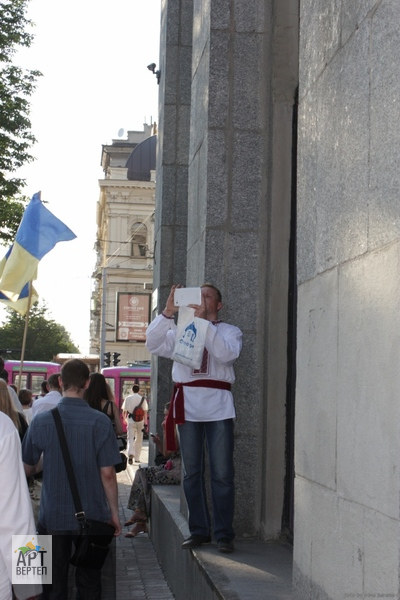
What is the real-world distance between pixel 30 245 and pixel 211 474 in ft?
26.1

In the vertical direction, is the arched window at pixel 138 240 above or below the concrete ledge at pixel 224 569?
above

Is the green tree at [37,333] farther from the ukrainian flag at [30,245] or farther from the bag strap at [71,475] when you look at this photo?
the bag strap at [71,475]

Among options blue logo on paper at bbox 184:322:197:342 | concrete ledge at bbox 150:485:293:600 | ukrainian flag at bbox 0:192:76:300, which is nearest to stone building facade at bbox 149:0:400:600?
concrete ledge at bbox 150:485:293:600

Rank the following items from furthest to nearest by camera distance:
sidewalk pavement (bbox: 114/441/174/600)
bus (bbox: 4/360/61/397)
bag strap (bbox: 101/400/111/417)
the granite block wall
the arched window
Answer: the arched window < bus (bbox: 4/360/61/397) < bag strap (bbox: 101/400/111/417) < sidewalk pavement (bbox: 114/441/174/600) < the granite block wall

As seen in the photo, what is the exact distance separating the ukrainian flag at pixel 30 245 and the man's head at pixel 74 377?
744 cm

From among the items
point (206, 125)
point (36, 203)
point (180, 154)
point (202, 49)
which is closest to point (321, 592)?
point (206, 125)

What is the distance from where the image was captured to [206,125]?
24.8ft

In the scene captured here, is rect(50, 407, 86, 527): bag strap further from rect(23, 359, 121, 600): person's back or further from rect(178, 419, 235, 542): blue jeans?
rect(178, 419, 235, 542): blue jeans

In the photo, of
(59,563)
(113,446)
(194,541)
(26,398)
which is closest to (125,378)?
(26,398)

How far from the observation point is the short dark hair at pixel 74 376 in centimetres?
651

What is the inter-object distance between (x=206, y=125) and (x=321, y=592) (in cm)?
436

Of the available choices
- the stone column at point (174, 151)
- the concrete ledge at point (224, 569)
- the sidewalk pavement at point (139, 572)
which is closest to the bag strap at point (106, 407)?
the stone column at point (174, 151)

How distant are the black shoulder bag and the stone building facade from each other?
1261 millimetres

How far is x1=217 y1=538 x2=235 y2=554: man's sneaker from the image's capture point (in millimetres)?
6527
